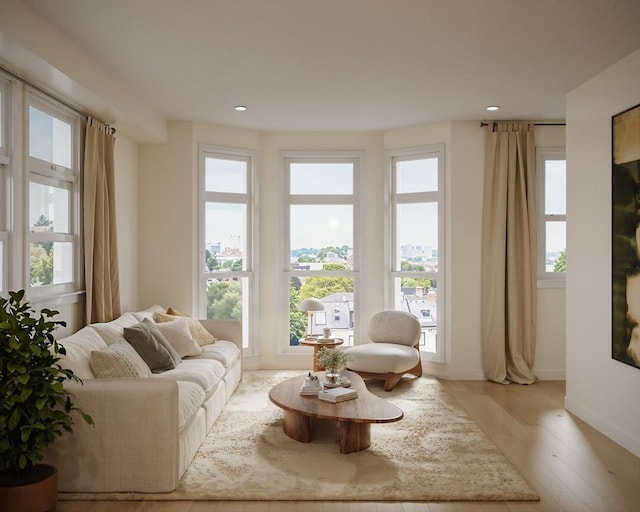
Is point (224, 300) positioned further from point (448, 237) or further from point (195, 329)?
point (448, 237)

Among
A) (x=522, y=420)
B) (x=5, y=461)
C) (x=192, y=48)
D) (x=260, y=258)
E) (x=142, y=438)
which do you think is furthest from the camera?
(x=260, y=258)

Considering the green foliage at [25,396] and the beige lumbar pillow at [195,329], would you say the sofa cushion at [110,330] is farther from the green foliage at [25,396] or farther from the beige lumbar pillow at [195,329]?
the green foliage at [25,396]

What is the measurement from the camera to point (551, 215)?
20.2ft

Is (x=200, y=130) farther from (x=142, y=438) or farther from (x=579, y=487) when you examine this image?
(x=579, y=487)

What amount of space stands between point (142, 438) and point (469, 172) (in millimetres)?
4372

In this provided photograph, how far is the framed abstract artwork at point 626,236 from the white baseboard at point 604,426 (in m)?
0.51

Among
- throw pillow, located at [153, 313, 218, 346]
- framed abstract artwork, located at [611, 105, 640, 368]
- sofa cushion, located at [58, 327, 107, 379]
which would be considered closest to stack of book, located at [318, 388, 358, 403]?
sofa cushion, located at [58, 327, 107, 379]

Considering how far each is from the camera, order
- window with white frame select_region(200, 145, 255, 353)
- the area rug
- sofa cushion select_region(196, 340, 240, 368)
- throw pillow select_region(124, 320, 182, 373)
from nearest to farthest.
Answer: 1. the area rug
2. throw pillow select_region(124, 320, 182, 373)
3. sofa cushion select_region(196, 340, 240, 368)
4. window with white frame select_region(200, 145, 255, 353)

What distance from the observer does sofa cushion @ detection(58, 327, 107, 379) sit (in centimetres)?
333

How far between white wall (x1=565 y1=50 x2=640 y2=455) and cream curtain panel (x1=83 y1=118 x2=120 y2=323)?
13.0 feet

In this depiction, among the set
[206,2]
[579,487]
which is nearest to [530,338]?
[579,487]

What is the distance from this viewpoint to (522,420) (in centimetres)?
458

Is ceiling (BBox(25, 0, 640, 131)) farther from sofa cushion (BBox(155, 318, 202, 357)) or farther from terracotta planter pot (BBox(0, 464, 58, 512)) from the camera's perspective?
terracotta planter pot (BBox(0, 464, 58, 512))

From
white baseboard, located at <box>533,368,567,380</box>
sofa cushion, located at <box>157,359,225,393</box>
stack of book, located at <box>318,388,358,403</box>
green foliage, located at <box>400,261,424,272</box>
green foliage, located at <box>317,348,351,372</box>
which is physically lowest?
white baseboard, located at <box>533,368,567,380</box>
